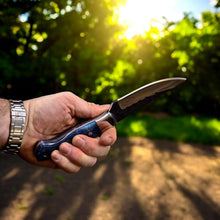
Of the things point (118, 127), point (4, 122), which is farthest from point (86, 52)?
point (4, 122)

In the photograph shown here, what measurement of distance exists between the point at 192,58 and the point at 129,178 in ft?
17.6

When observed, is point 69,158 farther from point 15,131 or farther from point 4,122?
point 4,122

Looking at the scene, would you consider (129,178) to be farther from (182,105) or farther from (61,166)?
(182,105)

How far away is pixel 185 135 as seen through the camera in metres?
5.71

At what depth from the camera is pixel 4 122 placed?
2016 millimetres

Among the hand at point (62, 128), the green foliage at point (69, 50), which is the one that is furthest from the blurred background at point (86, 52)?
the hand at point (62, 128)

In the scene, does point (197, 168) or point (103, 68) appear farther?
point (103, 68)

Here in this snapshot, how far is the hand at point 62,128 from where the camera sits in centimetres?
206

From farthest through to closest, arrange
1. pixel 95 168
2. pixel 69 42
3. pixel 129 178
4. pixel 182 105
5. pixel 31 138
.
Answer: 1. pixel 182 105
2. pixel 69 42
3. pixel 95 168
4. pixel 129 178
5. pixel 31 138

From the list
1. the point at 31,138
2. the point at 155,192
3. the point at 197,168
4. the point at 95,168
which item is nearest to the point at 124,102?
the point at 31,138

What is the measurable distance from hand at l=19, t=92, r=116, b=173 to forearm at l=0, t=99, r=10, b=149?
0.20 meters

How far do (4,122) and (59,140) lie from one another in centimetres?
46

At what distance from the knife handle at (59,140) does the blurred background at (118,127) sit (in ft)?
4.13

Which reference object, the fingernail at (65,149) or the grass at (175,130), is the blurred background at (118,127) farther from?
the fingernail at (65,149)
